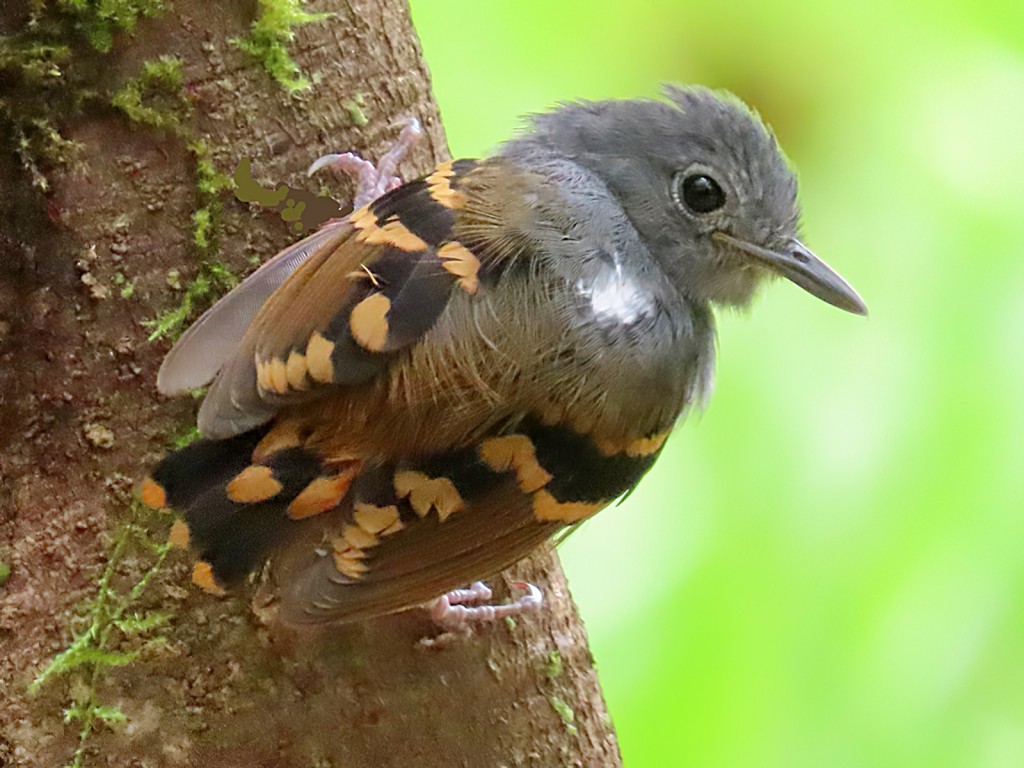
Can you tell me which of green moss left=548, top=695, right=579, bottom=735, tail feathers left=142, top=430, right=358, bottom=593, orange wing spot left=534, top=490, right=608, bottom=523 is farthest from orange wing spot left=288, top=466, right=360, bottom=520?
green moss left=548, top=695, right=579, bottom=735

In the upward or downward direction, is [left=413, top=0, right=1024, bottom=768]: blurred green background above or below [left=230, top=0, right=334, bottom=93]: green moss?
below

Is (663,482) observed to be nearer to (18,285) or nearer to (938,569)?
(938,569)

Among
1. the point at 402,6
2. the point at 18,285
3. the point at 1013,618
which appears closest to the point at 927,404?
the point at 1013,618

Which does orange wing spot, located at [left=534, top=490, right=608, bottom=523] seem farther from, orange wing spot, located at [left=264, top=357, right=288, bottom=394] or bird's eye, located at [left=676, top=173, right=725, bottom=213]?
bird's eye, located at [left=676, top=173, right=725, bottom=213]

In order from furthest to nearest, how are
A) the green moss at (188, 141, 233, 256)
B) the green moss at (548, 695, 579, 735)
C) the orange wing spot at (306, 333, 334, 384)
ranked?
the green moss at (548, 695, 579, 735) → the green moss at (188, 141, 233, 256) → the orange wing spot at (306, 333, 334, 384)

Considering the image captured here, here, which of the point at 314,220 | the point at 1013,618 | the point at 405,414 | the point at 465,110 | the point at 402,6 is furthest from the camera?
the point at 465,110

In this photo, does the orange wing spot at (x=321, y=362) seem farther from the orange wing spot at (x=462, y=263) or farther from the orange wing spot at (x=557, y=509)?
the orange wing spot at (x=557, y=509)
